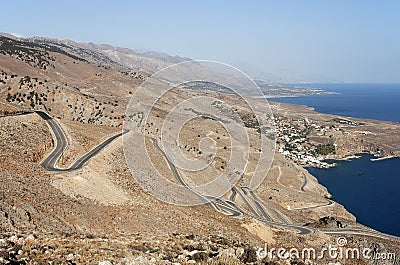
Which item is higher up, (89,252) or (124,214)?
(89,252)

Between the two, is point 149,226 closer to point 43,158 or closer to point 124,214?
point 124,214

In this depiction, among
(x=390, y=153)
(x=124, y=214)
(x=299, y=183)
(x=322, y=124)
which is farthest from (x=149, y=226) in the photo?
(x=322, y=124)

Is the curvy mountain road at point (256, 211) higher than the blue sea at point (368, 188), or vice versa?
the curvy mountain road at point (256, 211)

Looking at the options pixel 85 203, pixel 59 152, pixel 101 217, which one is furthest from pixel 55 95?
pixel 101 217

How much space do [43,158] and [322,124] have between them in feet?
607

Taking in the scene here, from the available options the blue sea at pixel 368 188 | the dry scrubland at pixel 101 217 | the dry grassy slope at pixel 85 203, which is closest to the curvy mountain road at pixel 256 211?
the dry scrubland at pixel 101 217

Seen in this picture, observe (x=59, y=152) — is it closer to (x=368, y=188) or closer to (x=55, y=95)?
(x=55, y=95)

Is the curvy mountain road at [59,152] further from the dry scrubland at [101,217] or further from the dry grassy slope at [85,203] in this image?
the dry grassy slope at [85,203]

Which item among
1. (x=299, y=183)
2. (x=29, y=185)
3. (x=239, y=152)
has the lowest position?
(x=299, y=183)

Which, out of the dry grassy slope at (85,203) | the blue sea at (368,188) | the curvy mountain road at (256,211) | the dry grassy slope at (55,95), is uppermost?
the dry grassy slope at (55,95)

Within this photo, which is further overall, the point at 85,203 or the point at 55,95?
the point at 55,95

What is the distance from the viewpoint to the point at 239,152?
88062 mm

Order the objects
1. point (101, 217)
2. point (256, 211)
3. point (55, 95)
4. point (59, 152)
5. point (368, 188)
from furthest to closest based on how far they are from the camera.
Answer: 1. point (368, 188)
2. point (55, 95)
3. point (256, 211)
4. point (59, 152)
5. point (101, 217)

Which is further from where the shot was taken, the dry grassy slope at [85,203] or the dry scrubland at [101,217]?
the dry grassy slope at [85,203]
